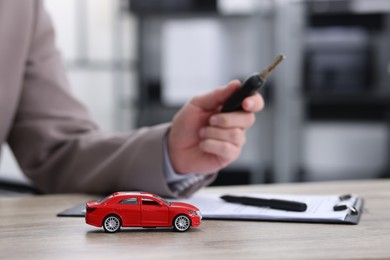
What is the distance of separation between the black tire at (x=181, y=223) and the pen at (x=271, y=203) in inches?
6.0

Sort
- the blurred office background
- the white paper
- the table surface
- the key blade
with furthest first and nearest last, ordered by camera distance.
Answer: the white paper < the blurred office background < the key blade < the table surface

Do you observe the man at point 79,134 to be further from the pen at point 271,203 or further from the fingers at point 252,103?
the pen at point 271,203

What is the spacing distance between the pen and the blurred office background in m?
1.82

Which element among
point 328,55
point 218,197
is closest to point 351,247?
point 218,197

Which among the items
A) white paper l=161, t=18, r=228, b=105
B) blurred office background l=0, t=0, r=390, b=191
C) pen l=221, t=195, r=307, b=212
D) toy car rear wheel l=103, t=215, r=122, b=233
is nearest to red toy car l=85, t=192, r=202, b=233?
toy car rear wheel l=103, t=215, r=122, b=233

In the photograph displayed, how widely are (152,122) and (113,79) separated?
0.36 m

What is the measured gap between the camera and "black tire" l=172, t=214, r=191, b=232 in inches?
23.0

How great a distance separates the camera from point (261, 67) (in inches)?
111

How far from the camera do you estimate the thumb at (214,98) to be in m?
0.82

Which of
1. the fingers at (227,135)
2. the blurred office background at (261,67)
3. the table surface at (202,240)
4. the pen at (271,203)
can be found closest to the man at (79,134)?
the fingers at (227,135)

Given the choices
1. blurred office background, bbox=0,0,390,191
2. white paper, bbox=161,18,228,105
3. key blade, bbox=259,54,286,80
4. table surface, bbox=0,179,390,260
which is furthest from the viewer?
white paper, bbox=161,18,228,105

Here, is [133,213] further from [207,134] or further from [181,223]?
[207,134]

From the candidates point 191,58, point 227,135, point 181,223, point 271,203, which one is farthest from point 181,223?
point 191,58

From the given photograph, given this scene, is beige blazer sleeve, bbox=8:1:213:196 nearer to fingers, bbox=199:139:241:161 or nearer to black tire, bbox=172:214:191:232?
fingers, bbox=199:139:241:161
